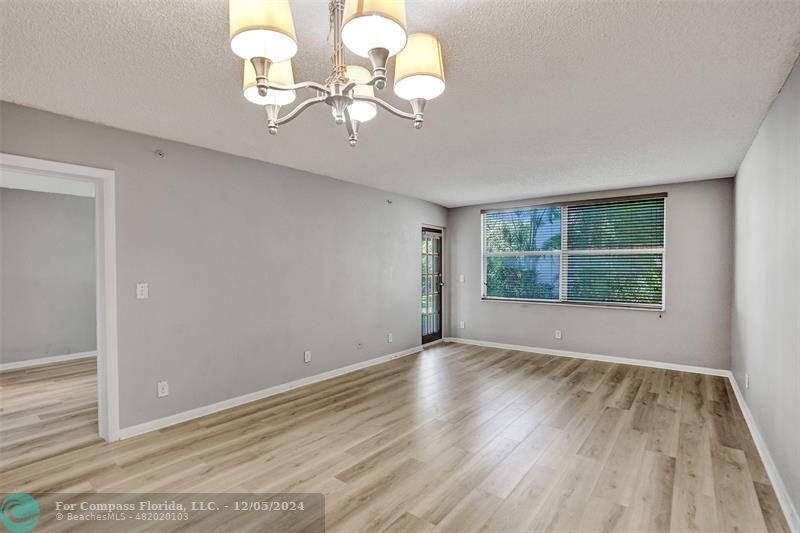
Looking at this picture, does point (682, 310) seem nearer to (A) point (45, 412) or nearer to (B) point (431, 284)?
(B) point (431, 284)

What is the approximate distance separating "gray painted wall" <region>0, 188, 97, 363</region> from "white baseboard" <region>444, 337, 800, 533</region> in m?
5.83

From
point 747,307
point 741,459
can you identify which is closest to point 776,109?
point 747,307

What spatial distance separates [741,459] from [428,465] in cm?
217

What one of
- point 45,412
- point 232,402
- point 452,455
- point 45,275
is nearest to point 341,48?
point 452,455

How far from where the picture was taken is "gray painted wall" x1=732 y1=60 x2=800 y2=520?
205cm

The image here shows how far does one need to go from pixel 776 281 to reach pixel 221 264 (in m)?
4.26

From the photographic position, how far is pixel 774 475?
2.38 meters

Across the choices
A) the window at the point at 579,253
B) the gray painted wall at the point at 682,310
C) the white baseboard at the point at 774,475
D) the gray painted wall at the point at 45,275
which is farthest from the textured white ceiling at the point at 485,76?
the gray painted wall at the point at 45,275

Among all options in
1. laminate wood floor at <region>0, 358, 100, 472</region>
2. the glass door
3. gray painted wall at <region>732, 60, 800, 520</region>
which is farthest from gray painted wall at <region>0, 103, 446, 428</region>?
gray painted wall at <region>732, 60, 800, 520</region>

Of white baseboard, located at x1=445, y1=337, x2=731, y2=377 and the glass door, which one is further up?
the glass door

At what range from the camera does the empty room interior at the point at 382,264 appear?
1.82 metres

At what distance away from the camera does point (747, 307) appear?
3508mm

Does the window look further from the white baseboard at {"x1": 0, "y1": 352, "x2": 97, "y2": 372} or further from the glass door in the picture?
the white baseboard at {"x1": 0, "y1": 352, "x2": 97, "y2": 372}

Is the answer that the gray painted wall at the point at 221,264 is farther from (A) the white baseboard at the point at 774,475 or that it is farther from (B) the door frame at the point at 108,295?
(A) the white baseboard at the point at 774,475
